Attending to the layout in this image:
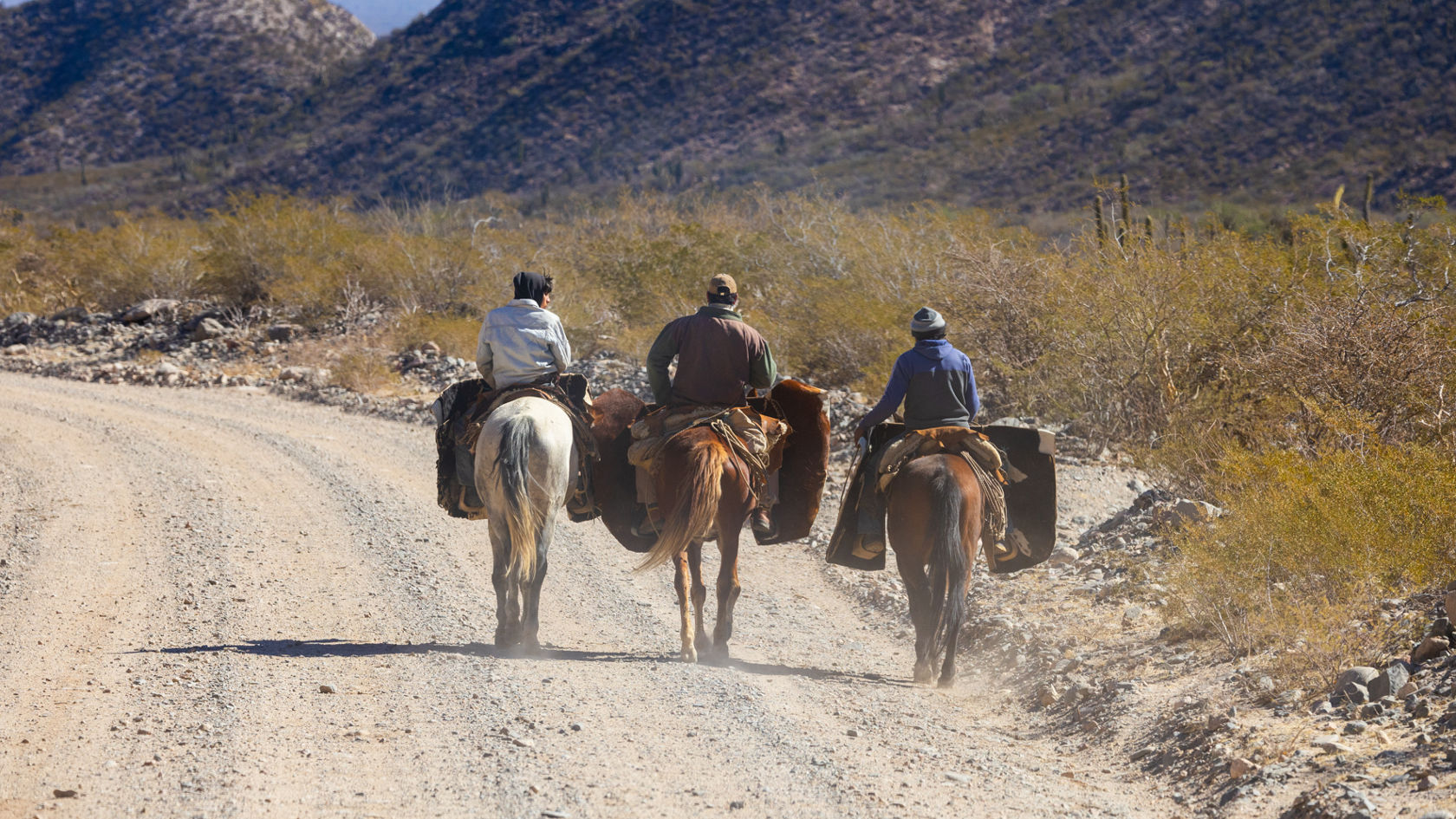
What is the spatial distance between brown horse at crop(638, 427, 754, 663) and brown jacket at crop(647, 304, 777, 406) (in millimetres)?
305

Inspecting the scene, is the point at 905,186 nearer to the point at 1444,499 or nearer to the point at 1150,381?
the point at 1150,381

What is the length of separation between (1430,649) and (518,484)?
15.0ft

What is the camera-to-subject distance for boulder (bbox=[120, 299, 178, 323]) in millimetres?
22422

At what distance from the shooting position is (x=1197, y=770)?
4.86 m

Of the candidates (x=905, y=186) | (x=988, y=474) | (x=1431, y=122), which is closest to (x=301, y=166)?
(x=905, y=186)

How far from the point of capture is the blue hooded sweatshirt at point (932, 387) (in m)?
6.63

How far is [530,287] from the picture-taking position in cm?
714

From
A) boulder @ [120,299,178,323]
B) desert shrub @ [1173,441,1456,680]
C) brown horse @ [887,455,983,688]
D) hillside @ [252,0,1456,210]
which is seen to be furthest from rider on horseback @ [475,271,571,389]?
hillside @ [252,0,1456,210]

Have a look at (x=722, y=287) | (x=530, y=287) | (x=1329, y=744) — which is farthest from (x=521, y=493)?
(x=1329, y=744)

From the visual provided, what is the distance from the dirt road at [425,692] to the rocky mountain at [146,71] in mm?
75598

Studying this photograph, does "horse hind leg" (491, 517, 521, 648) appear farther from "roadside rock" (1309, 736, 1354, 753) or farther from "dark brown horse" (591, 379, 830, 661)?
"roadside rock" (1309, 736, 1354, 753)

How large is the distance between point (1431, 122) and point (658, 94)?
39001 mm

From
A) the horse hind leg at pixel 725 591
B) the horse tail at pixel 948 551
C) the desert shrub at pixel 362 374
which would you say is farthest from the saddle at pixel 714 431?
the desert shrub at pixel 362 374

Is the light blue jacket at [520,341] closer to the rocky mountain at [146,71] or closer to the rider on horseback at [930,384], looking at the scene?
the rider on horseback at [930,384]
